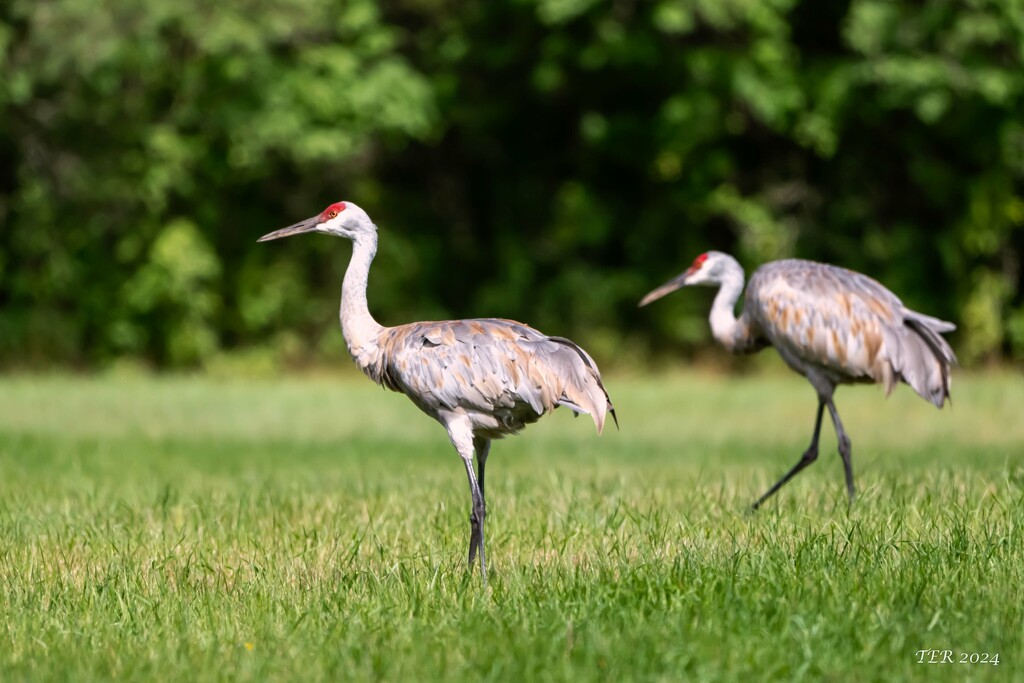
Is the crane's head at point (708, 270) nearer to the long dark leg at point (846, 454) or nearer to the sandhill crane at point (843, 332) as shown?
the sandhill crane at point (843, 332)

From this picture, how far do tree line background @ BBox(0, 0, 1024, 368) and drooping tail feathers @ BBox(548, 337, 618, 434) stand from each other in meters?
13.9

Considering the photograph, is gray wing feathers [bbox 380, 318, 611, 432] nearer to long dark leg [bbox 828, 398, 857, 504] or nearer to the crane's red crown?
the crane's red crown

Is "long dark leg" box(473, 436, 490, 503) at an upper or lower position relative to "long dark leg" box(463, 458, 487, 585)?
upper

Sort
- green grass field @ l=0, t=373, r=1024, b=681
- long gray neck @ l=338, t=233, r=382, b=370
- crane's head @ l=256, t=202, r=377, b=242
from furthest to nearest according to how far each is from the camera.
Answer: crane's head @ l=256, t=202, r=377, b=242 → long gray neck @ l=338, t=233, r=382, b=370 → green grass field @ l=0, t=373, r=1024, b=681

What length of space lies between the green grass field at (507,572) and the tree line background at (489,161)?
30.5ft

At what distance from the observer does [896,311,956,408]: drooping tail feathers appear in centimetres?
892

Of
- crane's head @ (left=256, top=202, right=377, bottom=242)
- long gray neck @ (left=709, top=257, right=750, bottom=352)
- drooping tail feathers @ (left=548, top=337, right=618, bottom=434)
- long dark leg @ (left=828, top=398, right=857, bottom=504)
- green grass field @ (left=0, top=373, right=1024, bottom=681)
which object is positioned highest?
crane's head @ (left=256, top=202, right=377, bottom=242)

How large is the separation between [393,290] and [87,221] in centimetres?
519

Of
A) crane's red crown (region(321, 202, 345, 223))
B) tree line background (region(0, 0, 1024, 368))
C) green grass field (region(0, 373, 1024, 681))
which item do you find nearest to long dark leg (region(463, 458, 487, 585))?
green grass field (region(0, 373, 1024, 681))

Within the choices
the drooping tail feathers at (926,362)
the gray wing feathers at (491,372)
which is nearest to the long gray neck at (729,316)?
the drooping tail feathers at (926,362)

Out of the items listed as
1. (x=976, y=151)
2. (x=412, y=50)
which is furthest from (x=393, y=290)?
(x=976, y=151)

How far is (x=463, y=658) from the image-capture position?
5.06 m

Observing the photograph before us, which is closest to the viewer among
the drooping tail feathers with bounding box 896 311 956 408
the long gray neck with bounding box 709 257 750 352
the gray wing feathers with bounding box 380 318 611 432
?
the gray wing feathers with bounding box 380 318 611 432

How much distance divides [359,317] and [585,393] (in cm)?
125
